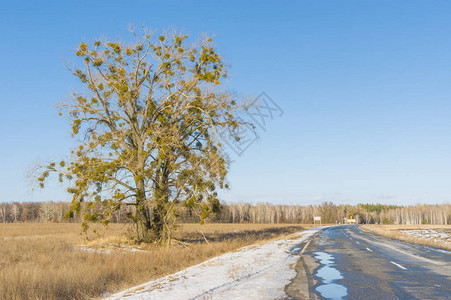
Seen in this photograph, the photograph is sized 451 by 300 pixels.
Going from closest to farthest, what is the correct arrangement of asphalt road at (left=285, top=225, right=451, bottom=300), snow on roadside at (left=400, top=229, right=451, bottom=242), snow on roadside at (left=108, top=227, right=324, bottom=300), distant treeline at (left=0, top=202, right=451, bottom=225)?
asphalt road at (left=285, top=225, right=451, bottom=300), snow on roadside at (left=108, top=227, right=324, bottom=300), snow on roadside at (left=400, top=229, right=451, bottom=242), distant treeline at (left=0, top=202, right=451, bottom=225)

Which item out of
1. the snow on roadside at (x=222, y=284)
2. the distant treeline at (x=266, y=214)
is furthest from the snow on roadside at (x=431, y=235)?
the distant treeline at (x=266, y=214)

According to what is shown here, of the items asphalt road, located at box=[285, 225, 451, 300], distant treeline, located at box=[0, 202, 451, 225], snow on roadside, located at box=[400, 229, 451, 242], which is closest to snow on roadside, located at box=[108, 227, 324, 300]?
asphalt road, located at box=[285, 225, 451, 300]

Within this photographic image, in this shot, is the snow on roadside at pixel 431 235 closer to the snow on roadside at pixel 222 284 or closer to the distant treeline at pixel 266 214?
the snow on roadside at pixel 222 284

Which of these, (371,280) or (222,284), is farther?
(371,280)

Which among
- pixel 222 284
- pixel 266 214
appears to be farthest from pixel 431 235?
pixel 266 214

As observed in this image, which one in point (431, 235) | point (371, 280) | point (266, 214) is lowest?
point (266, 214)

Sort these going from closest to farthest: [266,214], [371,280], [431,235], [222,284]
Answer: [222,284], [371,280], [431,235], [266,214]

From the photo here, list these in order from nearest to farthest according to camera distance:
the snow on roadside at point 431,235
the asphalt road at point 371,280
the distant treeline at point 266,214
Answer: the asphalt road at point 371,280, the snow on roadside at point 431,235, the distant treeline at point 266,214

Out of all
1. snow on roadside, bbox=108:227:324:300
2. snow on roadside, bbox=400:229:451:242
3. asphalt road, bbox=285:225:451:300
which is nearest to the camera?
asphalt road, bbox=285:225:451:300

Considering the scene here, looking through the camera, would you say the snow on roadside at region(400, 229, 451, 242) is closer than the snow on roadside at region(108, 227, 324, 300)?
No

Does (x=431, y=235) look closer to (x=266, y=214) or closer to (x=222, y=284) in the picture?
(x=222, y=284)

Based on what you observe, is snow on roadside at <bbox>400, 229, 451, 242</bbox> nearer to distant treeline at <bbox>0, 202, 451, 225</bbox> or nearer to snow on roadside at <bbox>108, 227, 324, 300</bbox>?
snow on roadside at <bbox>108, 227, 324, 300</bbox>

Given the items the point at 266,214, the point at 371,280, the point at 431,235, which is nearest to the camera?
the point at 371,280

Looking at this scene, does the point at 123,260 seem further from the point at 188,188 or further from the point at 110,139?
the point at 110,139
